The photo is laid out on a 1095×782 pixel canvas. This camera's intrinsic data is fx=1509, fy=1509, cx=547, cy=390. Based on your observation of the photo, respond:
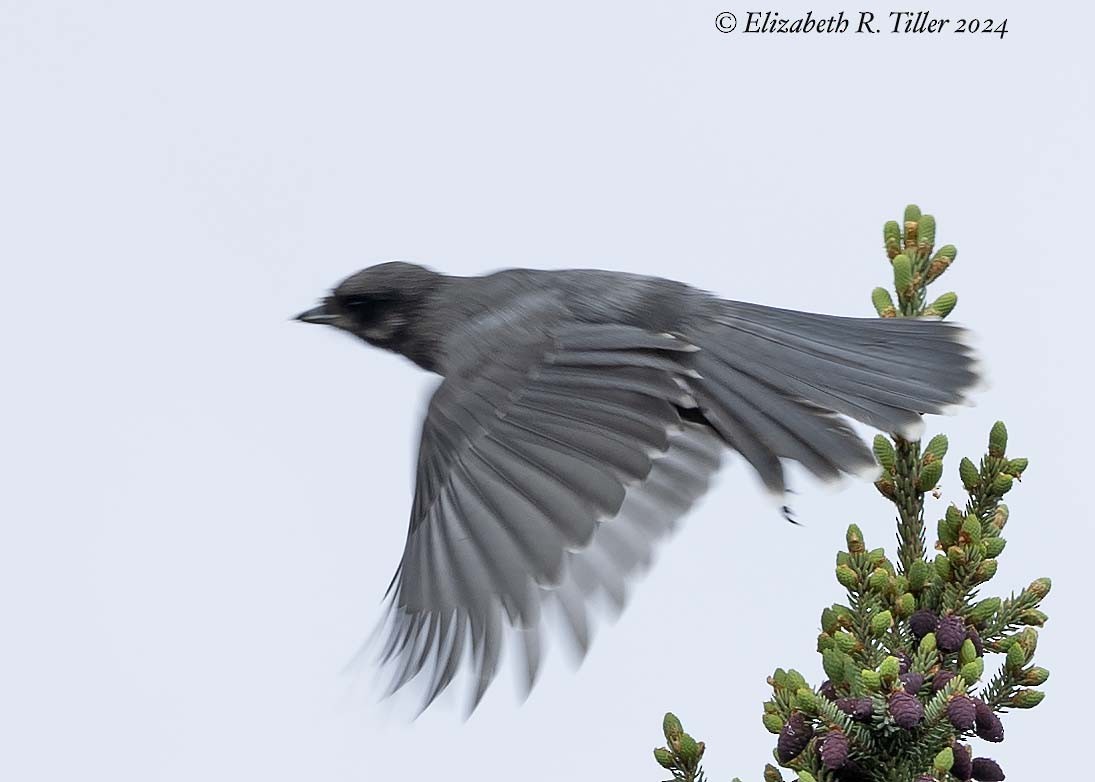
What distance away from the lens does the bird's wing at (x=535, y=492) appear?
11.7 feet

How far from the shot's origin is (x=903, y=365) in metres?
4.53

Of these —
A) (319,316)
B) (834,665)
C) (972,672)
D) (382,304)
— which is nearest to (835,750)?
(834,665)

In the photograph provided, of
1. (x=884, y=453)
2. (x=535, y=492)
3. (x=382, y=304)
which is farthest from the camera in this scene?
(x=382, y=304)

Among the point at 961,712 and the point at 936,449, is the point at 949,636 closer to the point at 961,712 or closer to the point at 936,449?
the point at 961,712

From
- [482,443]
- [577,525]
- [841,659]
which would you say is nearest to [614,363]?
[482,443]

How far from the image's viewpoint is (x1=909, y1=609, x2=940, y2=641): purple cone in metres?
2.96

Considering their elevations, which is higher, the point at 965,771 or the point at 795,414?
the point at 795,414

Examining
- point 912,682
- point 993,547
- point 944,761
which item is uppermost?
point 993,547

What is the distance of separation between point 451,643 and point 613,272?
176 centimetres

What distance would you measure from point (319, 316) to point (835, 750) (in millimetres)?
3357

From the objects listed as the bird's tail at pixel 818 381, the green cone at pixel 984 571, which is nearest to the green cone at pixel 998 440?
the green cone at pixel 984 571

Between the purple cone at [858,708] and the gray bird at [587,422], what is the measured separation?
890 millimetres

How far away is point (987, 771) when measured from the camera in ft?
8.68

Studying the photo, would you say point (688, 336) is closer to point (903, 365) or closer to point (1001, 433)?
point (903, 365)
